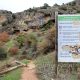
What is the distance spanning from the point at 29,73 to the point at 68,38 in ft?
9.19

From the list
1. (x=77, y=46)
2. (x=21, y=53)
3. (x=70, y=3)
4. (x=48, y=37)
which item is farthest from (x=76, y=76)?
(x=70, y=3)

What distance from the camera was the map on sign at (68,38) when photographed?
1300 cm

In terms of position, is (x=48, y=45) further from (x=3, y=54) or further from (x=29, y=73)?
(x=29, y=73)

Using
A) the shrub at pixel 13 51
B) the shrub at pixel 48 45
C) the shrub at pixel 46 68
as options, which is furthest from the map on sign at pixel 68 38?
the shrub at pixel 13 51

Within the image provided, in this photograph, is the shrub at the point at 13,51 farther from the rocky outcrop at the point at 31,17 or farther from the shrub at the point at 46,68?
the rocky outcrop at the point at 31,17

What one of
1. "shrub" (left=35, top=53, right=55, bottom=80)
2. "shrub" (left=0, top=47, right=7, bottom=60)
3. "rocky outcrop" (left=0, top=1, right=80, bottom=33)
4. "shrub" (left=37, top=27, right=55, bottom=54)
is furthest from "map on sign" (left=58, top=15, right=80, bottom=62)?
"rocky outcrop" (left=0, top=1, right=80, bottom=33)

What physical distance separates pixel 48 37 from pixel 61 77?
5582mm

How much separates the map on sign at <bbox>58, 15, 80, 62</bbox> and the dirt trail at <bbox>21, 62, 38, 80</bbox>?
5.74ft

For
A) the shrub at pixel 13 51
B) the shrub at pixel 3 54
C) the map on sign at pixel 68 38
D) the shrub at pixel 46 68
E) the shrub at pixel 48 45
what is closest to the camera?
the map on sign at pixel 68 38

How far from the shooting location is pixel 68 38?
42.9 ft

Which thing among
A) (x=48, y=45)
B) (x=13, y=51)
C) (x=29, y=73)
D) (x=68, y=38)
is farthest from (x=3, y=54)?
(x=68, y=38)

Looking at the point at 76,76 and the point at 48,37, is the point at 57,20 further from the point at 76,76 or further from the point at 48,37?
the point at 48,37

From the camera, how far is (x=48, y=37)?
19.4m

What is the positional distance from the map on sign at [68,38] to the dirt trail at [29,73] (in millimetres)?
1749
